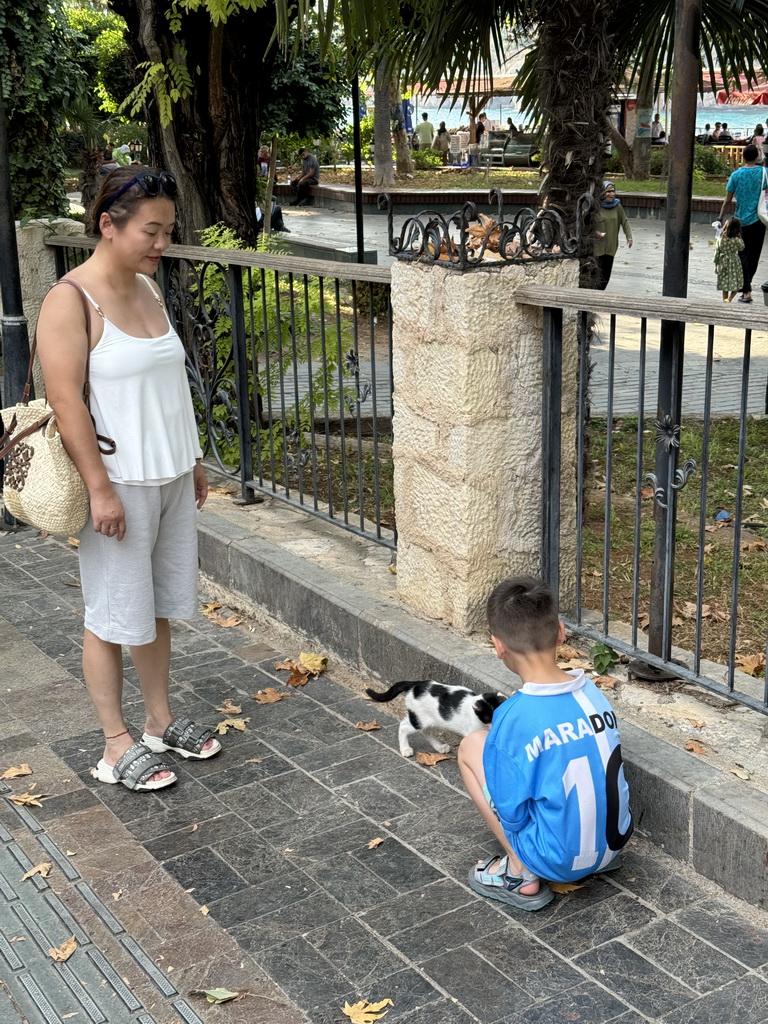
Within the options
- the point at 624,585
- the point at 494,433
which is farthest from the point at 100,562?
the point at 624,585

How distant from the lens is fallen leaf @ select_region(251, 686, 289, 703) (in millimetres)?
4480

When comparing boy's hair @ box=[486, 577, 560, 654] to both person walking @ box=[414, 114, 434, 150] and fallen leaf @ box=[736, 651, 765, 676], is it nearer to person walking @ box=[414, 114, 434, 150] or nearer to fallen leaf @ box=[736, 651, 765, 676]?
fallen leaf @ box=[736, 651, 765, 676]

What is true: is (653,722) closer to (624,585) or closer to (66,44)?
(624,585)

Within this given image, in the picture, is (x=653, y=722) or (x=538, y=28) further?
(x=538, y=28)

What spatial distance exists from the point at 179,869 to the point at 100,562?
1005 mm

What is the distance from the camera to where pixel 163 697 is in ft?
13.4

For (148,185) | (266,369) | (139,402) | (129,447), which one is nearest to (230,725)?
(129,447)

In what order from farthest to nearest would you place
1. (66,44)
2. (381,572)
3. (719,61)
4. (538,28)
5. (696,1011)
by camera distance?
(66,44), (719,61), (538,28), (381,572), (696,1011)

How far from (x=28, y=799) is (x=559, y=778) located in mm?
1799

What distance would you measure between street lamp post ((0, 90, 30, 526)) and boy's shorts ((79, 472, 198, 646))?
10.3 feet

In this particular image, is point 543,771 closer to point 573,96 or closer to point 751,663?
point 751,663

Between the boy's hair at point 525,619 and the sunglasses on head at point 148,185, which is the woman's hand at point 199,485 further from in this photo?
the boy's hair at point 525,619

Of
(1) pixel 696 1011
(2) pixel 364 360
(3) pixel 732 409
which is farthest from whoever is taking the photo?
(2) pixel 364 360

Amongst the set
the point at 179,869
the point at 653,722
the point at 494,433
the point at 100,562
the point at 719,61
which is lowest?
the point at 179,869
